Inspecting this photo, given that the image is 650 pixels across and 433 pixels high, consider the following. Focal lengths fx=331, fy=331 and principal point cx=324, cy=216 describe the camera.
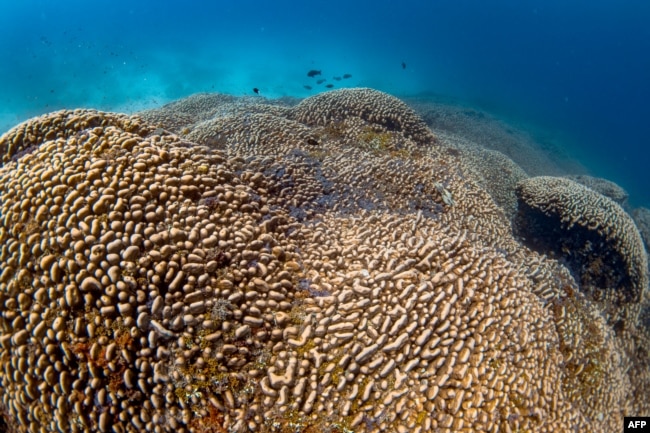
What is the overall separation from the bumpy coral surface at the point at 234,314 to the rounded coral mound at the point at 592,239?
2896 mm

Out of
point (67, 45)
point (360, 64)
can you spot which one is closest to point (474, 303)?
point (67, 45)

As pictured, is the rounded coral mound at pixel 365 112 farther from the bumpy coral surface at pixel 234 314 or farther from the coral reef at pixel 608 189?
the coral reef at pixel 608 189

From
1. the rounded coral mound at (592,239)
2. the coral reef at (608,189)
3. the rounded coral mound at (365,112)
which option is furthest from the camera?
the coral reef at (608,189)

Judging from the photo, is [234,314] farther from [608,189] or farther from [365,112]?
[608,189]

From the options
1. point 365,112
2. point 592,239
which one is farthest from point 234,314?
point 592,239

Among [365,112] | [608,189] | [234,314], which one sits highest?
[608,189]

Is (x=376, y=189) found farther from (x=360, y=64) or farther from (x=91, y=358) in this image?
(x=360, y=64)

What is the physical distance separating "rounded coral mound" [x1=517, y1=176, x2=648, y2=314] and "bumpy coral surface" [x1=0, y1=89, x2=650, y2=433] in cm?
290

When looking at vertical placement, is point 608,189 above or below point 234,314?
above

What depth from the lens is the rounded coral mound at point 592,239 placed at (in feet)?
21.0

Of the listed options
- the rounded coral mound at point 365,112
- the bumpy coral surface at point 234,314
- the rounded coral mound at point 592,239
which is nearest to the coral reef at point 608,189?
the rounded coral mound at point 592,239

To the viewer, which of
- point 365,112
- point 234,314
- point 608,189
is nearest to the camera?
point 234,314

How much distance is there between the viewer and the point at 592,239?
6641 millimetres

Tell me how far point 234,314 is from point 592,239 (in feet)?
23.9
